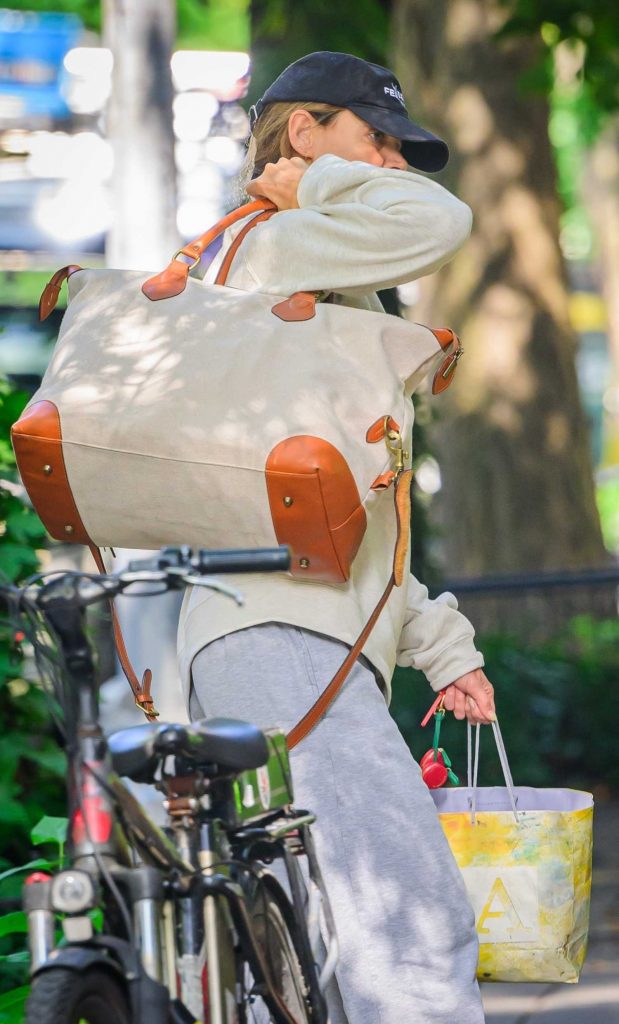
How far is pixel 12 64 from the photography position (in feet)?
80.8

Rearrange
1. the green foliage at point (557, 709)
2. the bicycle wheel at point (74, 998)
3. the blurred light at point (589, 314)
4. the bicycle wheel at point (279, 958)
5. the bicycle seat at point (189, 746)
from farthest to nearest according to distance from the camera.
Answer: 1. the blurred light at point (589, 314)
2. the green foliage at point (557, 709)
3. the bicycle wheel at point (279, 958)
4. the bicycle seat at point (189, 746)
5. the bicycle wheel at point (74, 998)

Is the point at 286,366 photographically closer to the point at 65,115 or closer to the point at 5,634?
the point at 5,634

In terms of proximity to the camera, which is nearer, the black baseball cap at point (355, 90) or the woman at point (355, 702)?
the woman at point (355, 702)

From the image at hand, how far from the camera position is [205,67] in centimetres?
1956

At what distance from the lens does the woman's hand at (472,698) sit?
3.17 metres

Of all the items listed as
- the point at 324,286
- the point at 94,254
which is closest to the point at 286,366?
the point at 324,286

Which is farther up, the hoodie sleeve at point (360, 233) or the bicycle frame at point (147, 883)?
the hoodie sleeve at point (360, 233)

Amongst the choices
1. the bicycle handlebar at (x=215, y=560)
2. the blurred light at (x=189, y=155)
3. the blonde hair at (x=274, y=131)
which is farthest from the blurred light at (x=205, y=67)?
the bicycle handlebar at (x=215, y=560)

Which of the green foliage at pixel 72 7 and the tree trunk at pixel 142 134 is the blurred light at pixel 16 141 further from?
the tree trunk at pixel 142 134

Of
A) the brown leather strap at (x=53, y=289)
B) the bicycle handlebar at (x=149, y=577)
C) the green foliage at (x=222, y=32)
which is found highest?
the green foliage at (x=222, y=32)

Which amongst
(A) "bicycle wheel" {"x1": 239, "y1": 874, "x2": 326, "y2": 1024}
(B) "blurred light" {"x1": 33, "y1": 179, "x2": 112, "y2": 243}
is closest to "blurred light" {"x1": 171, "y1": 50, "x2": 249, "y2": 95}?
(B) "blurred light" {"x1": 33, "y1": 179, "x2": 112, "y2": 243}

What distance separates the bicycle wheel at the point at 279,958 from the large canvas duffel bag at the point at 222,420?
0.53m

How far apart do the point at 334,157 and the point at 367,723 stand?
994 millimetres

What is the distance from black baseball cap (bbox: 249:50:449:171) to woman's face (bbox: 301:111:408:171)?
0.02 metres
